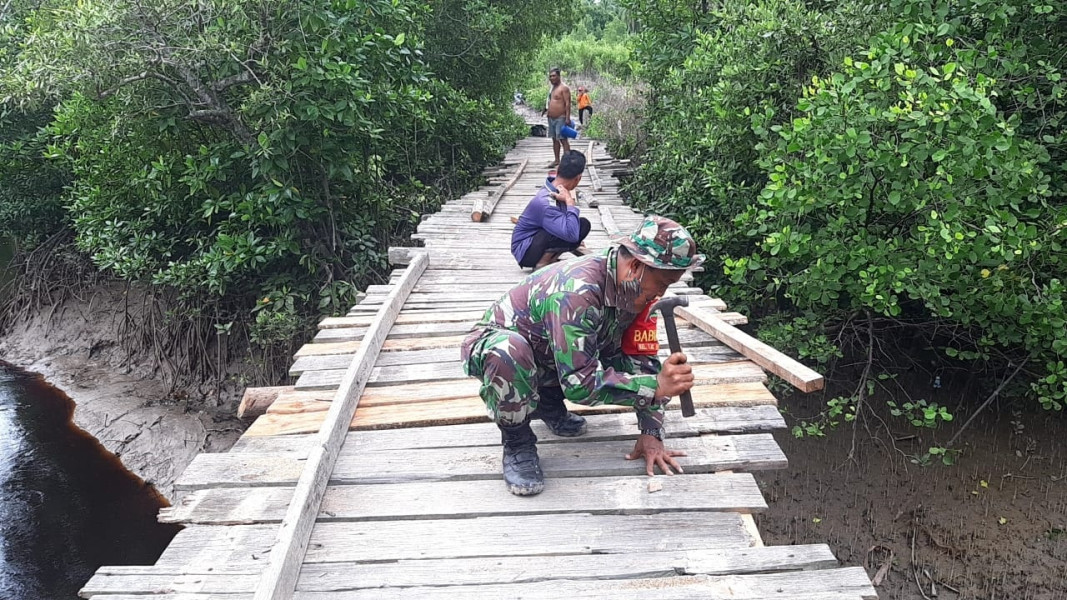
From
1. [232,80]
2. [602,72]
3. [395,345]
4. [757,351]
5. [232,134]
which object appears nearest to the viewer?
[757,351]

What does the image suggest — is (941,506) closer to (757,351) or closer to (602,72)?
(757,351)

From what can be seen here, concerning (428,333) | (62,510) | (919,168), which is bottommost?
(62,510)

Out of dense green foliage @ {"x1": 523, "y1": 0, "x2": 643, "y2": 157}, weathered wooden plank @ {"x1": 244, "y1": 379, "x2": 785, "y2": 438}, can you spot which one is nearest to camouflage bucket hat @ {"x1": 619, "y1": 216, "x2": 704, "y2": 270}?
weathered wooden plank @ {"x1": 244, "y1": 379, "x2": 785, "y2": 438}

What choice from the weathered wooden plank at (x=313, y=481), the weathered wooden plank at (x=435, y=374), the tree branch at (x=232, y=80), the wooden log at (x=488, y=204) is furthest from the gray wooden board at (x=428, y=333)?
the wooden log at (x=488, y=204)

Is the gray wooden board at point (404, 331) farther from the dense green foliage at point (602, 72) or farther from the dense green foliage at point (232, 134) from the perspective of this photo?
the dense green foliage at point (602, 72)

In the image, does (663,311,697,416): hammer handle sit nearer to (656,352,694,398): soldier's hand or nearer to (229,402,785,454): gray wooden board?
(656,352,694,398): soldier's hand

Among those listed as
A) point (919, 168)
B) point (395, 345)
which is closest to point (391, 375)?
point (395, 345)

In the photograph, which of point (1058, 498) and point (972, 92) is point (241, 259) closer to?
point (972, 92)

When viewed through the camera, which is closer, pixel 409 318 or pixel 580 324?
pixel 580 324

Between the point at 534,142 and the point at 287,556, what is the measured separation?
16.5 m

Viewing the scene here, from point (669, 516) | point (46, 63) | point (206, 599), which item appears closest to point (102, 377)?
point (46, 63)

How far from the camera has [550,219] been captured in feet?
18.5

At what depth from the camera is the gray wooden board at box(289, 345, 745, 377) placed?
411 centimetres

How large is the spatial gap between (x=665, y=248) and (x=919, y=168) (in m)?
2.94
